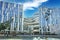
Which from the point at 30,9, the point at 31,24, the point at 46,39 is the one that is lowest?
the point at 46,39

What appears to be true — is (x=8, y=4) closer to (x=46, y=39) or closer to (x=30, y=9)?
(x=30, y=9)

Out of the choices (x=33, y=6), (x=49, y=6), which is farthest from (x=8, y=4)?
(x=49, y=6)

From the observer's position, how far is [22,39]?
579 cm

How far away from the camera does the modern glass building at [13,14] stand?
230 inches

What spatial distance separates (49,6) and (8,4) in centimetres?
98

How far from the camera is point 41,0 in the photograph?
5980mm

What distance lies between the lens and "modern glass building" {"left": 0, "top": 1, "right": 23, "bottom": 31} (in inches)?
230

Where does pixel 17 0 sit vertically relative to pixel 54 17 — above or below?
above

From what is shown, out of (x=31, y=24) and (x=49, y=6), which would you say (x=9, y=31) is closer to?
(x=31, y=24)

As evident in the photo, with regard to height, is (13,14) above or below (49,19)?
above

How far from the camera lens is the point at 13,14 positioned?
588cm

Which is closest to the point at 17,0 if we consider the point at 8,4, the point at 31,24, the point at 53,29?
the point at 8,4

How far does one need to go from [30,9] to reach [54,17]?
599 mm

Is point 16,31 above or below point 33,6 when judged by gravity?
below
